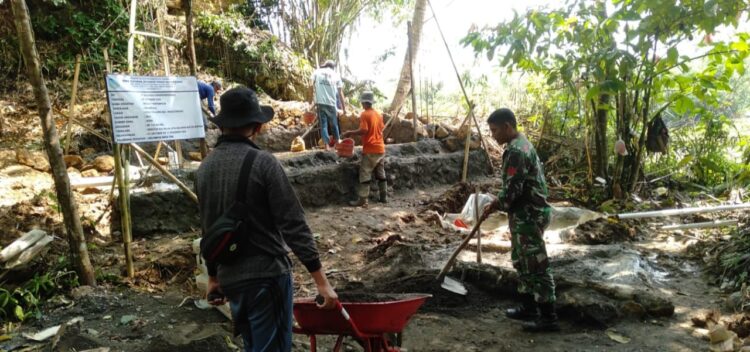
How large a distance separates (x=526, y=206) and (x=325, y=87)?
6185mm

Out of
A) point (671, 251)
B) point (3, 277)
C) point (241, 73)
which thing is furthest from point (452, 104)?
point (3, 277)

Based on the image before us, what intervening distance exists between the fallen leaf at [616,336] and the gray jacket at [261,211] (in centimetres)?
279

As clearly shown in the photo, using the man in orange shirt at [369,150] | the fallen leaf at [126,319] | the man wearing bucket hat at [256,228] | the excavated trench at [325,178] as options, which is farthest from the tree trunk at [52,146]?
the man in orange shirt at [369,150]

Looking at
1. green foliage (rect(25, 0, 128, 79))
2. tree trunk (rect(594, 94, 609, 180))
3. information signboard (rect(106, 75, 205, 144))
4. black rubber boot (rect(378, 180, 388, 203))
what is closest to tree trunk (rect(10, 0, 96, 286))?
information signboard (rect(106, 75, 205, 144))

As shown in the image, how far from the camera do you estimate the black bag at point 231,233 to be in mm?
1966

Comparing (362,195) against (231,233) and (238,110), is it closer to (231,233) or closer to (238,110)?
(238,110)

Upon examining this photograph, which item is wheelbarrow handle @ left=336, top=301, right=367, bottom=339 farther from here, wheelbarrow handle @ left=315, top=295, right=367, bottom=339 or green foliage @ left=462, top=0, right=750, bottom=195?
green foliage @ left=462, top=0, right=750, bottom=195

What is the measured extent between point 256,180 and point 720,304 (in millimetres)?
4491

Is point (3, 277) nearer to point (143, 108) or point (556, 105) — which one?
point (143, 108)

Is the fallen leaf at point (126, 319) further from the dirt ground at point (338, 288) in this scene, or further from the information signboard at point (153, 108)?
the information signboard at point (153, 108)

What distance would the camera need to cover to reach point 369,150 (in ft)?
26.9

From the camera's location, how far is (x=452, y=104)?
62.6 feet

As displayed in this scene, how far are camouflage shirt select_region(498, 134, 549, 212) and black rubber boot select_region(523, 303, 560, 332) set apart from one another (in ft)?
2.73

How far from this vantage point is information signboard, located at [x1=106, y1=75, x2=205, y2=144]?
4102 millimetres
